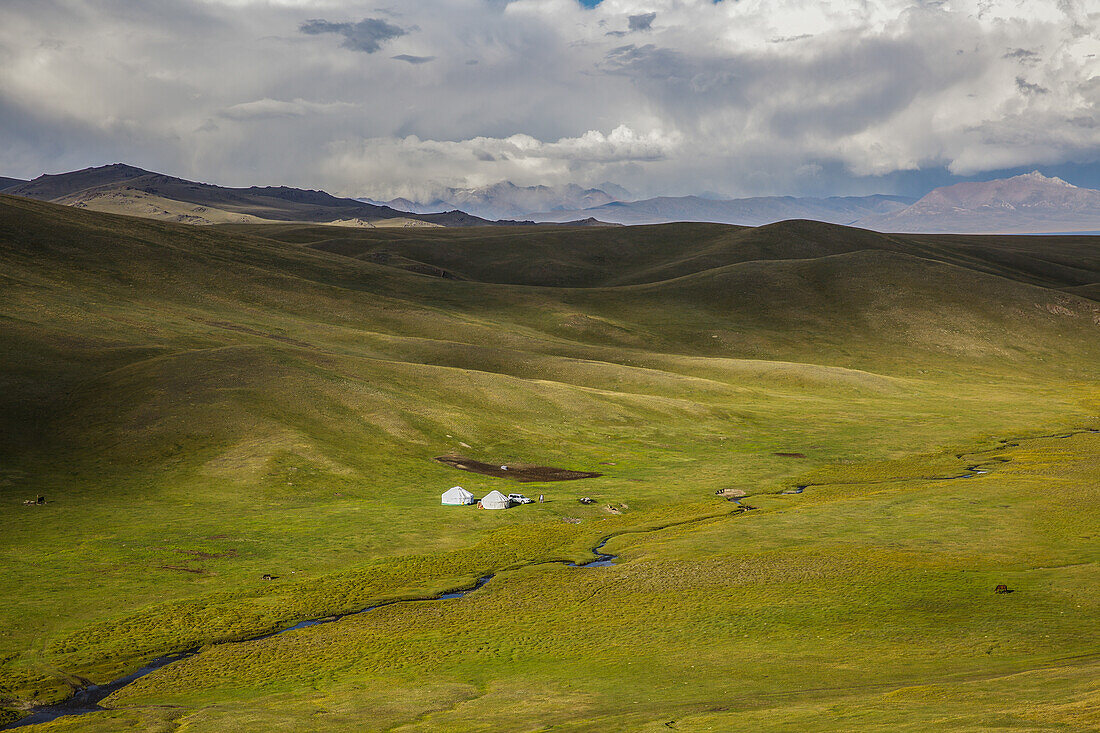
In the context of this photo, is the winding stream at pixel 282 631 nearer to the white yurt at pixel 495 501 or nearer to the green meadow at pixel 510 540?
the green meadow at pixel 510 540

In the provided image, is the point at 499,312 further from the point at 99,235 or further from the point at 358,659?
the point at 358,659

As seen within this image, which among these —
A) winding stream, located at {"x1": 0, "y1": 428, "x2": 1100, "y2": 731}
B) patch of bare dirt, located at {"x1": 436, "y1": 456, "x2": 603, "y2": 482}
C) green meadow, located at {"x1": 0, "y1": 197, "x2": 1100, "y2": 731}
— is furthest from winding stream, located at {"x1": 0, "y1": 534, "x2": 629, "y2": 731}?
patch of bare dirt, located at {"x1": 436, "y1": 456, "x2": 603, "y2": 482}

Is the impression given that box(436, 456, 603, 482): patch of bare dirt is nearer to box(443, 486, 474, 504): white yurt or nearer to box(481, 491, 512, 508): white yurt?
box(443, 486, 474, 504): white yurt

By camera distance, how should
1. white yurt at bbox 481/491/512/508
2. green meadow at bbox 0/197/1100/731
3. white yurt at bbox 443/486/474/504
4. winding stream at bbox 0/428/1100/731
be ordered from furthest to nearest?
white yurt at bbox 443/486/474/504 < white yurt at bbox 481/491/512/508 < winding stream at bbox 0/428/1100/731 < green meadow at bbox 0/197/1100/731

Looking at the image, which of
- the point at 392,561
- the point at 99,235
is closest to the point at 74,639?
the point at 392,561

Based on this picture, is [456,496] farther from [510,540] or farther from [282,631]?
[282,631]

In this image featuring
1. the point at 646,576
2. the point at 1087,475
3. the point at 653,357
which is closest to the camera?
the point at 646,576

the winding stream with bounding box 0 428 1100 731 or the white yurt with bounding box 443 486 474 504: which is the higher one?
the white yurt with bounding box 443 486 474 504
